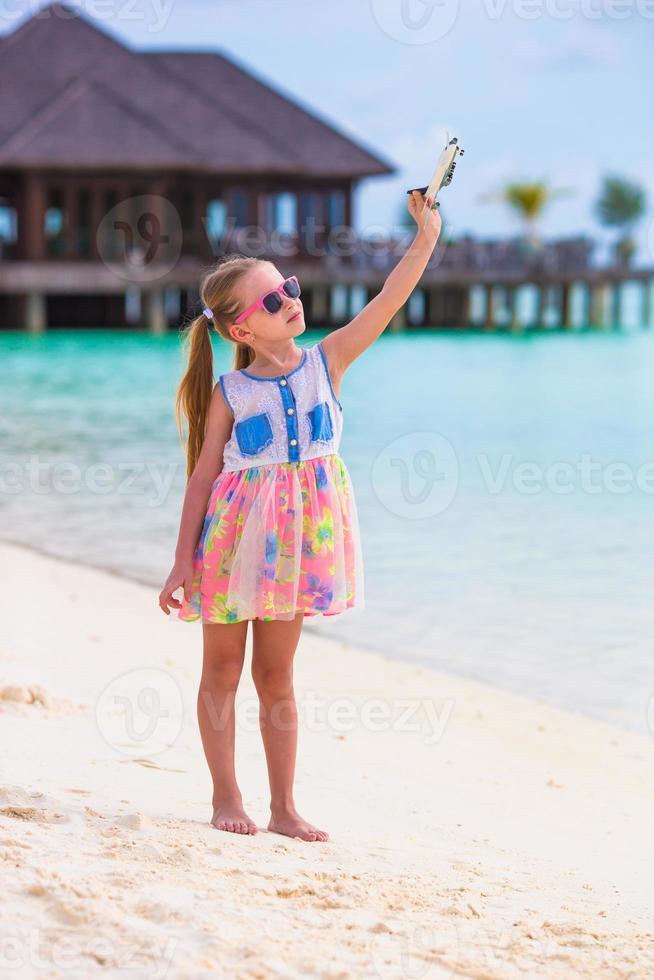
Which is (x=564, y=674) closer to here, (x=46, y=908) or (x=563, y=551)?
(x=563, y=551)

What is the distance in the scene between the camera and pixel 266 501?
3.30 metres

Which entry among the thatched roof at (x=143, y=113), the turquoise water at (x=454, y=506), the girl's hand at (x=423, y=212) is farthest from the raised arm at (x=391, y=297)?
the thatched roof at (x=143, y=113)

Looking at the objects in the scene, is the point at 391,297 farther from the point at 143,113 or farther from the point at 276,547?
the point at 143,113

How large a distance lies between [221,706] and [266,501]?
0.54 m

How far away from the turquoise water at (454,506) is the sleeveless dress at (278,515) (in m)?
0.84

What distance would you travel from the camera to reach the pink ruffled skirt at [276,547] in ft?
10.8

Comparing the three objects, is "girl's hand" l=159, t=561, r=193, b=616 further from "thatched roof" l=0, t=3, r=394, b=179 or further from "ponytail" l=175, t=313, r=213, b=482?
"thatched roof" l=0, t=3, r=394, b=179

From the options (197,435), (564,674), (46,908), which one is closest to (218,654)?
(197,435)

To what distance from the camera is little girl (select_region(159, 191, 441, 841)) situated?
331 centimetres

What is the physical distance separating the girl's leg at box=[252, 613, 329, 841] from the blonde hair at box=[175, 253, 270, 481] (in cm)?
45

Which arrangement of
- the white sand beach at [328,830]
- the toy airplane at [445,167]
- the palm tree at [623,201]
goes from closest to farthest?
1. the white sand beach at [328,830]
2. the toy airplane at [445,167]
3. the palm tree at [623,201]

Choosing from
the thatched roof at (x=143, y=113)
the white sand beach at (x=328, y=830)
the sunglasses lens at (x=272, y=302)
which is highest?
the thatched roof at (x=143, y=113)

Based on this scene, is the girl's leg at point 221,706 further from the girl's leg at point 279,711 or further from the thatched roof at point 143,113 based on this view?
the thatched roof at point 143,113

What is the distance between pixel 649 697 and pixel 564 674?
55 cm
